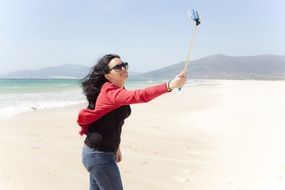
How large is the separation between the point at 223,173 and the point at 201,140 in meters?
2.91

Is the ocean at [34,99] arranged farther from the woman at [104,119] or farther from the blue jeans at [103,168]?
the blue jeans at [103,168]

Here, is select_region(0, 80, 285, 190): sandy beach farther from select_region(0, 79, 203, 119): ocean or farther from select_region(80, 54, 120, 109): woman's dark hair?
select_region(80, 54, 120, 109): woman's dark hair

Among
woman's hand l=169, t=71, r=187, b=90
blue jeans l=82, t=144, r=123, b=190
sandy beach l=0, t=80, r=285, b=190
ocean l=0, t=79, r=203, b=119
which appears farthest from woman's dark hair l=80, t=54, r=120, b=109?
sandy beach l=0, t=80, r=285, b=190

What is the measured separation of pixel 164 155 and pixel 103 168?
15.7 ft

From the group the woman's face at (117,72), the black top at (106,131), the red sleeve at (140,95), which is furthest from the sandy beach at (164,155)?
the red sleeve at (140,95)

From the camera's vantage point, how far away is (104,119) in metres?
3.39

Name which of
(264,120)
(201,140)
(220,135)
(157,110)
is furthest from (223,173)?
(157,110)

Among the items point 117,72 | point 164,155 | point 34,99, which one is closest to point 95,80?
point 117,72

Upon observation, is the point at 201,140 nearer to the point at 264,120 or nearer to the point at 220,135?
the point at 220,135

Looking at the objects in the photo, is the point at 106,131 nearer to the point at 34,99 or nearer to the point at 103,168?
the point at 103,168

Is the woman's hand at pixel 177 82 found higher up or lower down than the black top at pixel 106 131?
higher up

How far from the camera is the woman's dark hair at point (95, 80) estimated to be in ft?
11.6

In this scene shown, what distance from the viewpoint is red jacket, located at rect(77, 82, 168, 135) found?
3.07 meters

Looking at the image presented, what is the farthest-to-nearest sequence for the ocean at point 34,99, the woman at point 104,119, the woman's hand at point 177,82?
the ocean at point 34,99 < the woman at point 104,119 < the woman's hand at point 177,82
